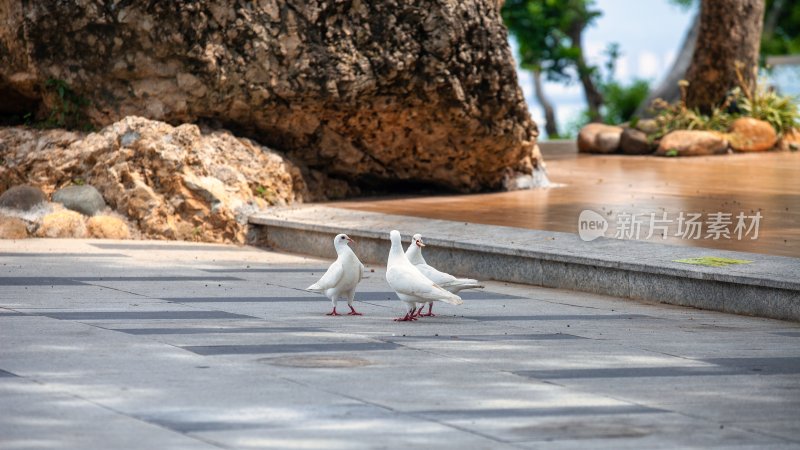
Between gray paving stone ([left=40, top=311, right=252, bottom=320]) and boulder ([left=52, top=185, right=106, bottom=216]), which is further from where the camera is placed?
boulder ([left=52, top=185, right=106, bottom=216])

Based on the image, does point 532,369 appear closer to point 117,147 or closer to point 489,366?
point 489,366

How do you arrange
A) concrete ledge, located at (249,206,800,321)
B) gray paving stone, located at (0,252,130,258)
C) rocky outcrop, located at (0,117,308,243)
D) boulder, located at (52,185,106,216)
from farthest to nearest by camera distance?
1. rocky outcrop, located at (0,117,308,243)
2. boulder, located at (52,185,106,216)
3. gray paving stone, located at (0,252,130,258)
4. concrete ledge, located at (249,206,800,321)

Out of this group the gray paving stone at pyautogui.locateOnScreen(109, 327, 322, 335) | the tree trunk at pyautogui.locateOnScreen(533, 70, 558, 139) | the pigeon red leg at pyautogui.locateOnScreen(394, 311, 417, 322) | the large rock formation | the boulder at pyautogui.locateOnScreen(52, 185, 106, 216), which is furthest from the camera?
the tree trunk at pyautogui.locateOnScreen(533, 70, 558, 139)

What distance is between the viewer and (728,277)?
31.7 ft

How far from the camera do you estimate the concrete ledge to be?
963 cm

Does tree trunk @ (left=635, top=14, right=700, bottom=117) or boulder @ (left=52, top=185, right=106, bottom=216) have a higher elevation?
tree trunk @ (left=635, top=14, right=700, bottom=117)

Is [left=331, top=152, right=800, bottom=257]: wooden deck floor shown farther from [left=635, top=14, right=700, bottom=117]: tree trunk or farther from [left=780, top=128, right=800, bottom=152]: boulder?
[left=635, top=14, right=700, bottom=117]: tree trunk

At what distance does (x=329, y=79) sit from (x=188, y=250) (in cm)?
294

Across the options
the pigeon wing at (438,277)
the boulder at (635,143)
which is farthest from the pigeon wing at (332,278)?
the boulder at (635,143)

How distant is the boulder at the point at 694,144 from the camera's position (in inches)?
850

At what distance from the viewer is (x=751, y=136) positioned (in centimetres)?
2205

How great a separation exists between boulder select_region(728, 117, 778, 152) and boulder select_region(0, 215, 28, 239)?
1257cm

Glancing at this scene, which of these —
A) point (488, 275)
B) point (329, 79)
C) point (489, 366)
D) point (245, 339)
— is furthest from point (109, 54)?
point (489, 366)

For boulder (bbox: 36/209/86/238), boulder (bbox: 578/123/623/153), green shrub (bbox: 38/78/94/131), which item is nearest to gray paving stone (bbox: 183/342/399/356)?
boulder (bbox: 36/209/86/238)
